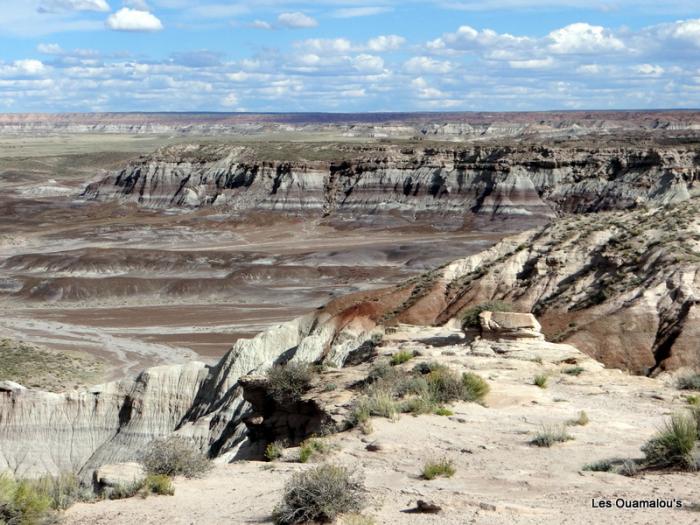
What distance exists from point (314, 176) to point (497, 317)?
102 metres

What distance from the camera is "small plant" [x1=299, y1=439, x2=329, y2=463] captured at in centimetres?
1327

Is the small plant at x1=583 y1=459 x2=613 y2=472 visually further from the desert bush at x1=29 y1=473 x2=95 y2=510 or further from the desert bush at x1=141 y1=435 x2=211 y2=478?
the desert bush at x1=29 y1=473 x2=95 y2=510

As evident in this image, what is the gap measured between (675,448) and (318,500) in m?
4.62

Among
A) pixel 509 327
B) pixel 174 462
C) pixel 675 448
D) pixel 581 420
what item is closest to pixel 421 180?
pixel 509 327

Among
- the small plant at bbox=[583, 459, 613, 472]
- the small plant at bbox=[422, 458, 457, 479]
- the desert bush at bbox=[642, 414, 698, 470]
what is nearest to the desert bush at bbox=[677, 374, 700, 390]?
the desert bush at bbox=[642, 414, 698, 470]

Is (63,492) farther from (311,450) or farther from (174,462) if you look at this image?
(311,450)

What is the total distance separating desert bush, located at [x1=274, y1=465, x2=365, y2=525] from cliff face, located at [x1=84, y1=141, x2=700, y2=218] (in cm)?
8985

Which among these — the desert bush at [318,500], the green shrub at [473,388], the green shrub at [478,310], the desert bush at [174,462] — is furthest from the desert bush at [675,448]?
the green shrub at [478,310]

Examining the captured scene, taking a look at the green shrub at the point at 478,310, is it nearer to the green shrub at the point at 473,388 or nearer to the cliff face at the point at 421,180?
the green shrub at the point at 473,388

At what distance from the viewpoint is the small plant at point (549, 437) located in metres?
13.0

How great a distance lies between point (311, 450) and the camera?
13422 mm

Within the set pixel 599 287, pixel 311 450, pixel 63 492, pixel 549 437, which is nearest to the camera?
pixel 63 492

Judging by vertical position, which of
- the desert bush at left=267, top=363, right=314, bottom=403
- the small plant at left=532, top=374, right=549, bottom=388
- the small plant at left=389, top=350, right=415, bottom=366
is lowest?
the desert bush at left=267, top=363, right=314, bottom=403

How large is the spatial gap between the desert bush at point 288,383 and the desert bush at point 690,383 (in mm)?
7632
